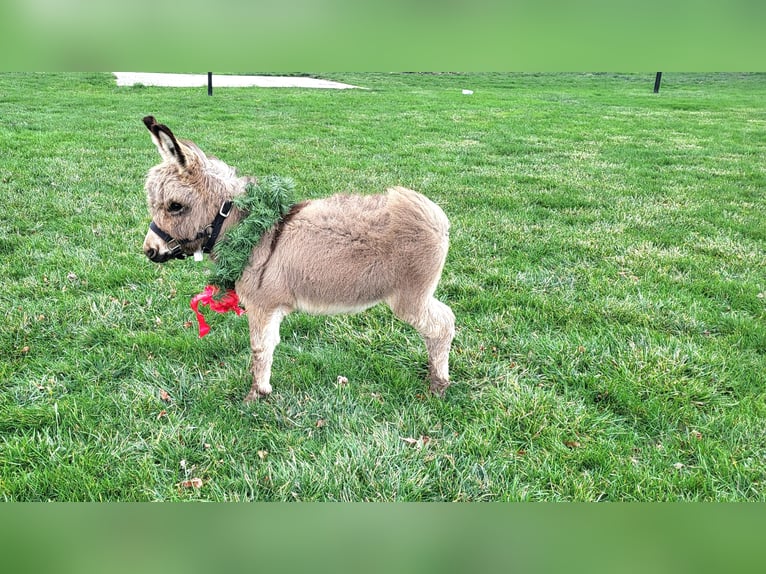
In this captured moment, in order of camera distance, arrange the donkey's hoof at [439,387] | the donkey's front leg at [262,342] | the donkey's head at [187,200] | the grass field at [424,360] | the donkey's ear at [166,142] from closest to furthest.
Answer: the donkey's ear at [166,142], the donkey's head at [187,200], the grass field at [424,360], the donkey's front leg at [262,342], the donkey's hoof at [439,387]

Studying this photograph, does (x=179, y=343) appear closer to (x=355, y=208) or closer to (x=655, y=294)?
(x=355, y=208)

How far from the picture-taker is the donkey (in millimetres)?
3209

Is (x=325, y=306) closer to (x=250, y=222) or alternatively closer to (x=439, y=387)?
(x=250, y=222)

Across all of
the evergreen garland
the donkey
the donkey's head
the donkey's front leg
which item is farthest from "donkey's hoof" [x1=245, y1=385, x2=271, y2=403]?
the donkey's head

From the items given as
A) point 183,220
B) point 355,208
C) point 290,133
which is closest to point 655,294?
point 355,208

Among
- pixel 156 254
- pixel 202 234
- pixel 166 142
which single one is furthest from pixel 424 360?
pixel 166 142

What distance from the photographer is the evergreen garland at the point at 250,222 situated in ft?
10.6

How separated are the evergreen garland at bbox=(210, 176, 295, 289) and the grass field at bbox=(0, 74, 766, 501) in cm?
127

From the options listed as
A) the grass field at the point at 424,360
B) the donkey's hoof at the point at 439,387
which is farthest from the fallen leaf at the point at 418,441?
the donkey's hoof at the point at 439,387

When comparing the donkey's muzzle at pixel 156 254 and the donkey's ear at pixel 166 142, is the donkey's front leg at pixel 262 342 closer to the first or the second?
the donkey's muzzle at pixel 156 254

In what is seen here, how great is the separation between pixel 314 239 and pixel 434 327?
113cm

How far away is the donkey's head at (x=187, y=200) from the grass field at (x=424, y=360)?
4.55 feet

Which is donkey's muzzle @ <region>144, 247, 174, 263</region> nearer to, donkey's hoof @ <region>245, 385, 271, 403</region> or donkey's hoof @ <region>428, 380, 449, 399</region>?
donkey's hoof @ <region>245, 385, 271, 403</region>

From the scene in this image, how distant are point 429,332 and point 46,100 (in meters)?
18.8
